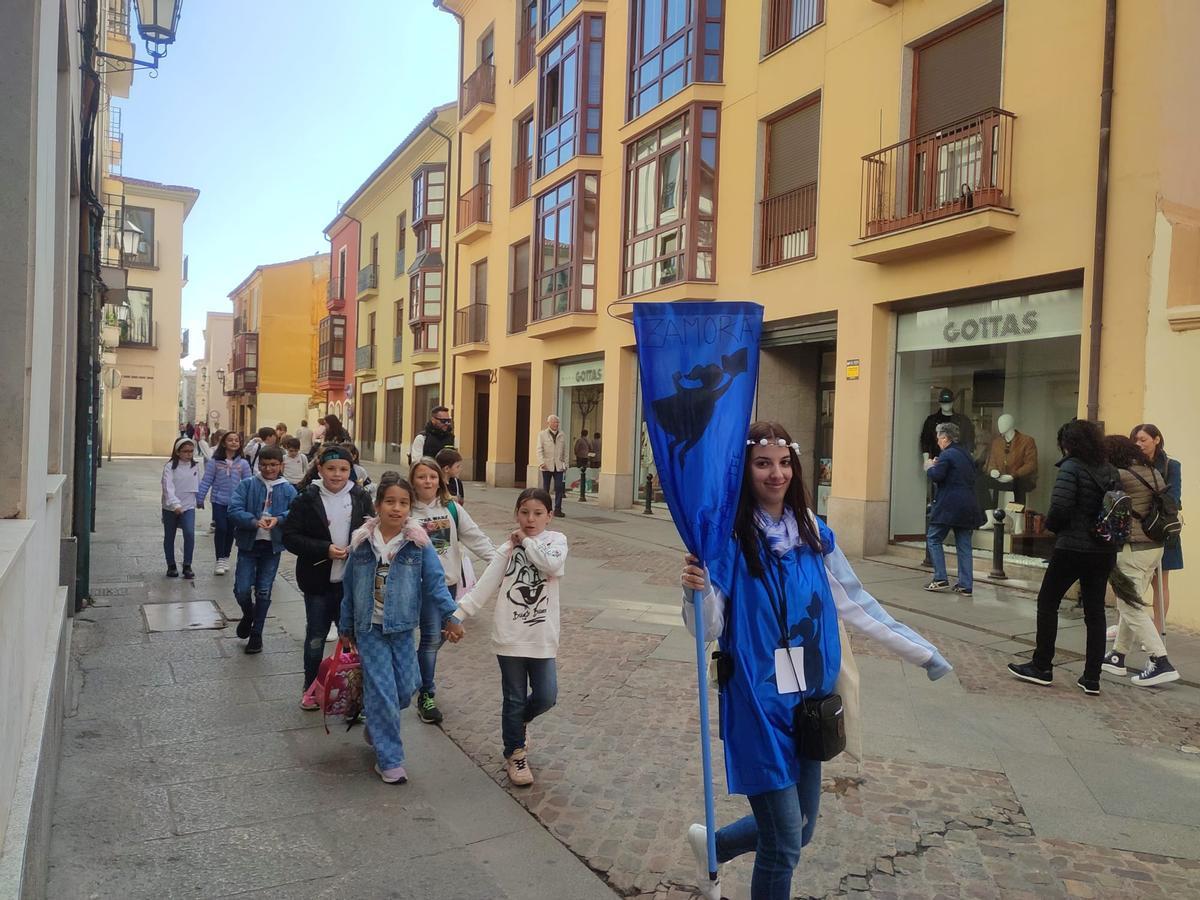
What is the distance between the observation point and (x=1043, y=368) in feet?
33.1

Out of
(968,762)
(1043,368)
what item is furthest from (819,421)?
(968,762)

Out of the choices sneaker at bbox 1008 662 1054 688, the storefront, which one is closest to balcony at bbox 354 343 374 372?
the storefront

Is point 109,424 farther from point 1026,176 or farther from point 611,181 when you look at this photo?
point 1026,176

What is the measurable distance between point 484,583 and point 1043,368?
27.1 ft

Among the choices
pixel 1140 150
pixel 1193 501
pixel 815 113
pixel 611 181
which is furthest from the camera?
pixel 611 181

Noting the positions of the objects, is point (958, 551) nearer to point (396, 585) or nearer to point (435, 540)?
point (435, 540)

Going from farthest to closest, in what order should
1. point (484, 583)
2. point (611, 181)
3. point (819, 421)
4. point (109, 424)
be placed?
point (109, 424) → point (611, 181) → point (819, 421) → point (484, 583)

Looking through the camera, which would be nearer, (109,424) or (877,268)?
(877,268)

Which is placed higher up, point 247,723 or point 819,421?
point 819,421

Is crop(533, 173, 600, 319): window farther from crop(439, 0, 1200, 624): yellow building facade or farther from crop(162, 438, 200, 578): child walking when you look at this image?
crop(162, 438, 200, 578): child walking

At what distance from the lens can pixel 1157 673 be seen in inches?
238

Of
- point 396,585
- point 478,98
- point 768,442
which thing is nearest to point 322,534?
point 396,585

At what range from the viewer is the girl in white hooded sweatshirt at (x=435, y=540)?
5094 millimetres

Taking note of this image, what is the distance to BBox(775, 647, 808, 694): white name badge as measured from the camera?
2.66m
